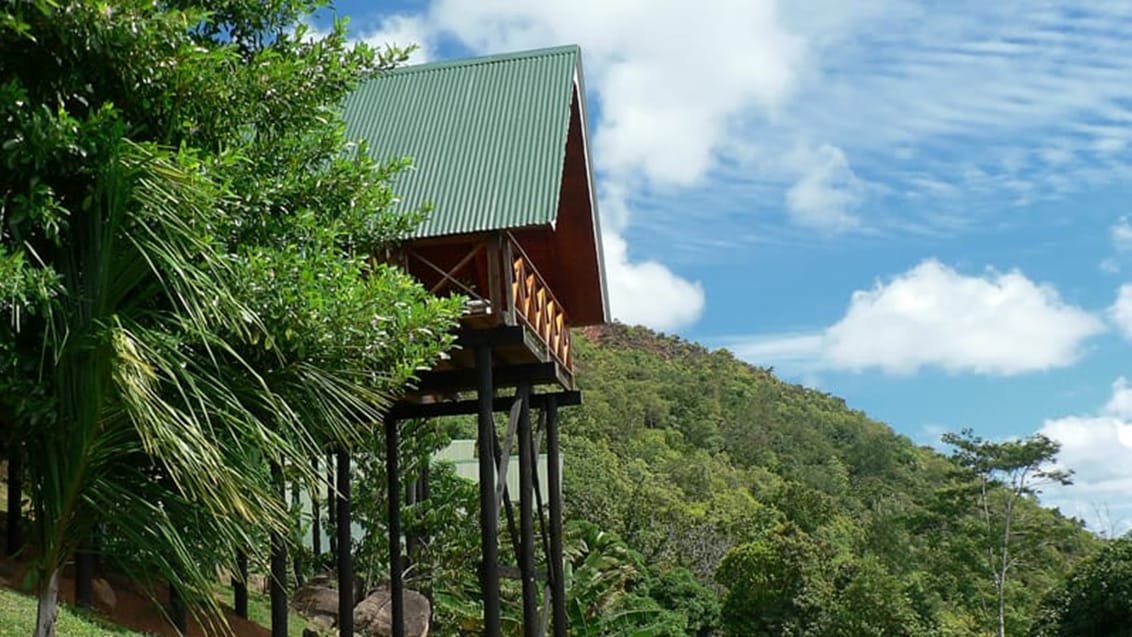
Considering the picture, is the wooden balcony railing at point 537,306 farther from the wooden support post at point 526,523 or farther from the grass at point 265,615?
the grass at point 265,615

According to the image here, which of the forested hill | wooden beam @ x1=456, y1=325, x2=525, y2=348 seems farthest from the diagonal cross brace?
the forested hill

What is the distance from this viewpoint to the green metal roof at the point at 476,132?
1156 centimetres

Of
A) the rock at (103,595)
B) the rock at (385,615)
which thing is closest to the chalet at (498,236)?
the rock at (103,595)

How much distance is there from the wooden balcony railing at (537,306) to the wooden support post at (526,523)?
0.83 metres

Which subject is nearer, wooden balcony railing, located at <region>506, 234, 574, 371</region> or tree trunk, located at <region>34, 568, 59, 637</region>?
tree trunk, located at <region>34, 568, 59, 637</region>

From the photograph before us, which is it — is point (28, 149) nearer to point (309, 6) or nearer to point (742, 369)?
point (309, 6)

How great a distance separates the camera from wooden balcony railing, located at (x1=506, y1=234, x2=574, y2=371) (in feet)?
39.3

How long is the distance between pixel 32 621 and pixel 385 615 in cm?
923

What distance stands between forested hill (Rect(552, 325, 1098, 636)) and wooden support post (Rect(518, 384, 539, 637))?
576 inches

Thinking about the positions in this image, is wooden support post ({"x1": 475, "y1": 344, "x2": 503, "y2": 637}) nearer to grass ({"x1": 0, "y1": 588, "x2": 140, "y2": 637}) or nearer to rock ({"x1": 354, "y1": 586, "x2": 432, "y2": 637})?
grass ({"x1": 0, "y1": 588, "x2": 140, "y2": 637})

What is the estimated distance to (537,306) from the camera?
13.2 m

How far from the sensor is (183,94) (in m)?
6.75

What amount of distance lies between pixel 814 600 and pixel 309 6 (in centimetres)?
2454

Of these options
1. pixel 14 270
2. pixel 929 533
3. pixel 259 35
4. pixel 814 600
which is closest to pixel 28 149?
pixel 14 270
